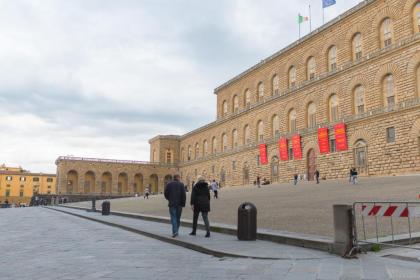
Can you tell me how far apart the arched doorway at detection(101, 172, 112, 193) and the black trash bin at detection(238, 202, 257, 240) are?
188ft

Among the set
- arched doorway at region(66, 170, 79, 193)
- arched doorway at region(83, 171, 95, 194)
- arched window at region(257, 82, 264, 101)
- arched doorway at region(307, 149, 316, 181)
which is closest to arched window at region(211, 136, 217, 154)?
arched window at region(257, 82, 264, 101)

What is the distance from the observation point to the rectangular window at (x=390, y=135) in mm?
27103

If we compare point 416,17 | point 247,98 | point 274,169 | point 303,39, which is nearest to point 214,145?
point 247,98

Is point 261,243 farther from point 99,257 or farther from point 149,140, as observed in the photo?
point 149,140

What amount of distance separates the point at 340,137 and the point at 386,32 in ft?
26.8

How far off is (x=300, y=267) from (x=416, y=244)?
8.83 ft

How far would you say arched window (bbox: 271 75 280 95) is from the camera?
1622 inches

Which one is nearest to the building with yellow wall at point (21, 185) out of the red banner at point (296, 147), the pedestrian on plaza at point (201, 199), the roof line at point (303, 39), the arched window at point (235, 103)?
the arched window at point (235, 103)

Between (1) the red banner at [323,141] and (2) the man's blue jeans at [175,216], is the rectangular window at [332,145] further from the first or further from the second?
(2) the man's blue jeans at [175,216]

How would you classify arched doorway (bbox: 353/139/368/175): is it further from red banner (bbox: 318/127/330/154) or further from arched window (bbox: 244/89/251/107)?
arched window (bbox: 244/89/251/107)

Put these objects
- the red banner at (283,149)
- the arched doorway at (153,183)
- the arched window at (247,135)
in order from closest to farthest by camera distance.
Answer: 1. the red banner at (283,149)
2. the arched window at (247,135)
3. the arched doorway at (153,183)

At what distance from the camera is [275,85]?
41.8 metres

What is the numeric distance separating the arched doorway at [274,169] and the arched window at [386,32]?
1445 centimetres

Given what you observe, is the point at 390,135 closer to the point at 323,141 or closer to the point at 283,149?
the point at 323,141
